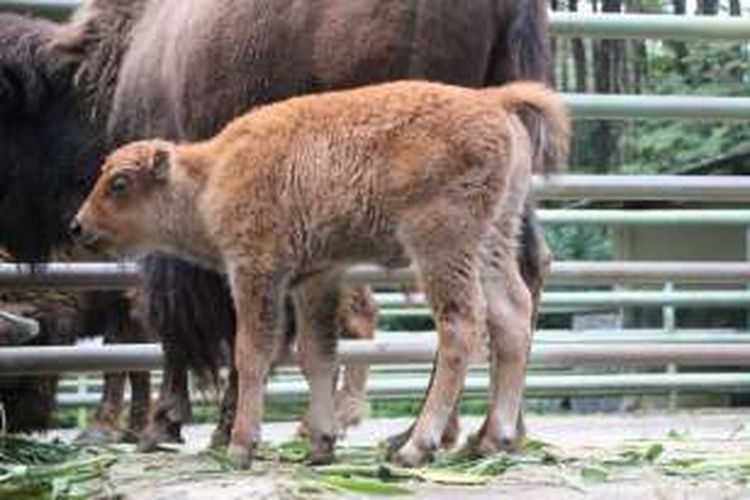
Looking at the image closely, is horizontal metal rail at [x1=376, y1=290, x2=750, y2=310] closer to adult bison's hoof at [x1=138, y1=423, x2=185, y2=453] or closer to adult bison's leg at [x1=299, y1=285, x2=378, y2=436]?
adult bison's leg at [x1=299, y1=285, x2=378, y2=436]

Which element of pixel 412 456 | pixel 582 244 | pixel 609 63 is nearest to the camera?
pixel 412 456

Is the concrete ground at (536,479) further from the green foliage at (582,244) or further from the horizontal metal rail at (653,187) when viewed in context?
the green foliage at (582,244)

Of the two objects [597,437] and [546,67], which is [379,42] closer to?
[546,67]

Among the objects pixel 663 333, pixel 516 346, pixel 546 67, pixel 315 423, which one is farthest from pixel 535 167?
pixel 663 333

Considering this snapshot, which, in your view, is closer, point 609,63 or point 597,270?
point 597,270

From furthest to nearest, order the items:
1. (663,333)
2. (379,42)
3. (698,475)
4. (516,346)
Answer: (663,333) < (379,42) < (516,346) < (698,475)

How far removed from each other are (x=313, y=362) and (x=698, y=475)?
1122mm

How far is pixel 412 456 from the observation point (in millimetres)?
4004

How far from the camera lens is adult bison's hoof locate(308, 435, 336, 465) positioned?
4.36 metres

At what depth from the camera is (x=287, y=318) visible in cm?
508

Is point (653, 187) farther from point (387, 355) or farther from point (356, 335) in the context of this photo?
point (356, 335)

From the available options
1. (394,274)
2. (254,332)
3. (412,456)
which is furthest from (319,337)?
(394,274)

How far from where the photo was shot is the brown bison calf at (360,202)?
407 cm

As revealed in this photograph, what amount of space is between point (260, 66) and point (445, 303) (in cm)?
117
